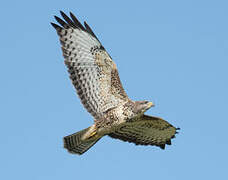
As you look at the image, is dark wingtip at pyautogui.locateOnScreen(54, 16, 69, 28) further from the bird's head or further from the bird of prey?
the bird's head

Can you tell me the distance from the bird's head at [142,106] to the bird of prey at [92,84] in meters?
0.22

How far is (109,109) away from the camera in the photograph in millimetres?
15125

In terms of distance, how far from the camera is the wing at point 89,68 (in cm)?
1505

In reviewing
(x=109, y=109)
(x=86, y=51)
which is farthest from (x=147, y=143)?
(x=86, y=51)

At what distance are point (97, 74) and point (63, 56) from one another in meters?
1.00

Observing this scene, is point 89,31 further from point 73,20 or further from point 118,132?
point 118,132

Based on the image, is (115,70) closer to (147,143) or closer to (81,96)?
(81,96)

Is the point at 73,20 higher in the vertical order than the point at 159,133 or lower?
higher

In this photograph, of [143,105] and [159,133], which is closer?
[143,105]

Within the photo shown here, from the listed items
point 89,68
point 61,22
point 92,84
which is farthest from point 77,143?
point 61,22

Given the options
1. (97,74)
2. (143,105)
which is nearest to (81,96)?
(97,74)

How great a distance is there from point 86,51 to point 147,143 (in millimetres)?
3187

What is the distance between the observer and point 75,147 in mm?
15133

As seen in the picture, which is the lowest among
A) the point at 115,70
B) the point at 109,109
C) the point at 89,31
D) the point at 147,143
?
the point at 147,143
